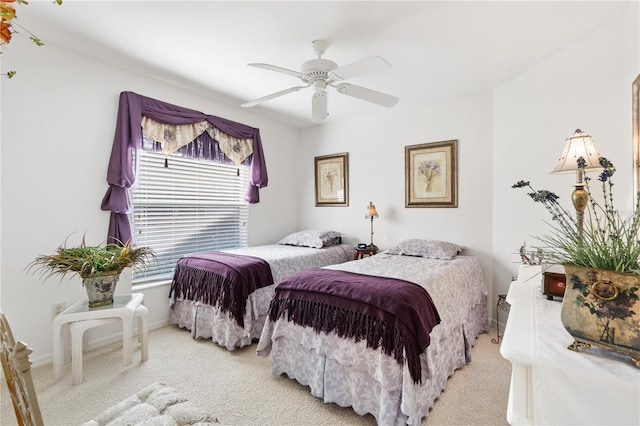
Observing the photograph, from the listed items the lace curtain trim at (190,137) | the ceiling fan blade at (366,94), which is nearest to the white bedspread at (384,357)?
the ceiling fan blade at (366,94)

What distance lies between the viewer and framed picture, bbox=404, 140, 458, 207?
344 cm

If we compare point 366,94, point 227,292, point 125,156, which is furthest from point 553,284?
point 125,156

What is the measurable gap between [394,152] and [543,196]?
274cm

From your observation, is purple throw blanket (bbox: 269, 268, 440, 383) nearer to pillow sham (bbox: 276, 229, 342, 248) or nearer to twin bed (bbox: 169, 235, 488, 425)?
twin bed (bbox: 169, 235, 488, 425)

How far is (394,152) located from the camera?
390 cm

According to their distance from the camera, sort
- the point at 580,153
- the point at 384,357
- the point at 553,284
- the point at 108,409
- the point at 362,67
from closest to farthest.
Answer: the point at 108,409, the point at 553,284, the point at 580,153, the point at 384,357, the point at 362,67

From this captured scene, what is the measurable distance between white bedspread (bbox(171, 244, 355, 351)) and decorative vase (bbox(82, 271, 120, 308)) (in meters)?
0.80

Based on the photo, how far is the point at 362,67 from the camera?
1.98 m

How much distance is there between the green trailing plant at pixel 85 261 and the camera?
7.12 ft

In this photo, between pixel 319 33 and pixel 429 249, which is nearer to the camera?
pixel 319 33

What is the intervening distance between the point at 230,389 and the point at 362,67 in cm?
241

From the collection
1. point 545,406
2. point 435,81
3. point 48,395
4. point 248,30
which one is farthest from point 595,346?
point 48,395

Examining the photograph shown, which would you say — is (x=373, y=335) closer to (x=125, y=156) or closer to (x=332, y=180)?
(x=125, y=156)

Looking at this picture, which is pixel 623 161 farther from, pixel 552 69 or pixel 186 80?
pixel 186 80
